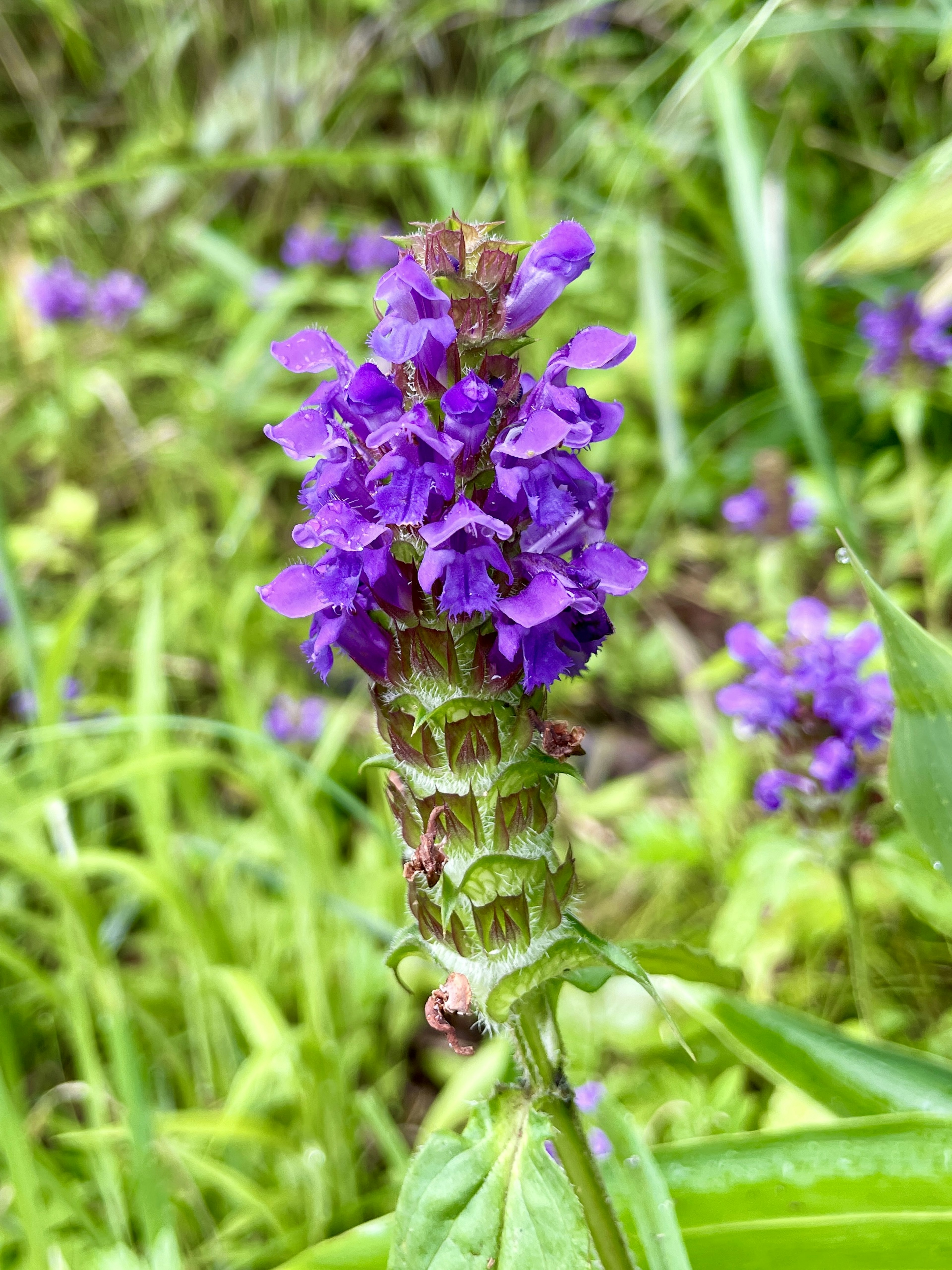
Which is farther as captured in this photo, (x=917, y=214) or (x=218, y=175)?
(x=218, y=175)

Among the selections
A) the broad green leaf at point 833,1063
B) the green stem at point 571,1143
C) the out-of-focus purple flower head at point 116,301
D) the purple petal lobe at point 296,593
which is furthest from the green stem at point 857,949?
the out-of-focus purple flower head at point 116,301

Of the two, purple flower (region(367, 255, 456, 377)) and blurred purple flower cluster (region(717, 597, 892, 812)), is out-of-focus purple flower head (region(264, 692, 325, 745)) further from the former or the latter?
purple flower (region(367, 255, 456, 377))

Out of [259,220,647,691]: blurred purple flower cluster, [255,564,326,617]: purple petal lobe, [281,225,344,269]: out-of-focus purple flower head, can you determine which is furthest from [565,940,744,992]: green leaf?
[281,225,344,269]: out-of-focus purple flower head

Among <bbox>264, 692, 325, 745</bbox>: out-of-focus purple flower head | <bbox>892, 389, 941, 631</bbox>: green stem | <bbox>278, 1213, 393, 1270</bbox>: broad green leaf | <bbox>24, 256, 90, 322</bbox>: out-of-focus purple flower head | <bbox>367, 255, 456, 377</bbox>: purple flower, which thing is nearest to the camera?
<bbox>367, 255, 456, 377</bbox>: purple flower

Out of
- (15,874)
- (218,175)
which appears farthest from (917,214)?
(218,175)

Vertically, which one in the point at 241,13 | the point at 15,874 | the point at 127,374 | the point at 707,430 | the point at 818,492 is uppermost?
the point at 241,13

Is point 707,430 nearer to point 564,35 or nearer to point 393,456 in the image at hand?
point 564,35

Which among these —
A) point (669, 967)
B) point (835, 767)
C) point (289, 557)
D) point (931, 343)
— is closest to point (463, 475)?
point (669, 967)
